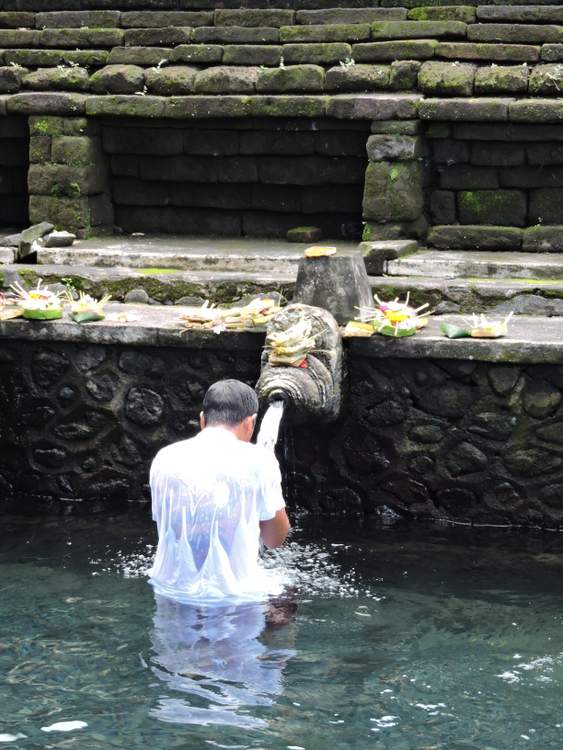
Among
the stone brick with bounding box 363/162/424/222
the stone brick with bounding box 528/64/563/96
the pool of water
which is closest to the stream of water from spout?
the pool of water

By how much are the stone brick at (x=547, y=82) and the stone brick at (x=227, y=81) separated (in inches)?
88.3

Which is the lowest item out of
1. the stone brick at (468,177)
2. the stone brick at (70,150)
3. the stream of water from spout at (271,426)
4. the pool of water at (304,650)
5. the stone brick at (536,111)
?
the pool of water at (304,650)

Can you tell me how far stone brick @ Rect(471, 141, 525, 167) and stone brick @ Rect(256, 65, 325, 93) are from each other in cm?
137

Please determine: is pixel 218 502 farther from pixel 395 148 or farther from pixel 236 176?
pixel 236 176

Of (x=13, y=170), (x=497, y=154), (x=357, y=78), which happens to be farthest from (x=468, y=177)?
(x=13, y=170)

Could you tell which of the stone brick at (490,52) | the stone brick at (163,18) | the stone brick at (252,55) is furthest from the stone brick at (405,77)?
the stone brick at (163,18)

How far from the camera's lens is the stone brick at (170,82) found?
10.9 m

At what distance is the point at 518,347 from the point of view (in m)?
7.55

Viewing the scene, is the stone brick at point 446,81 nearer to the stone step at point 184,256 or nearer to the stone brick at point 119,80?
the stone step at point 184,256

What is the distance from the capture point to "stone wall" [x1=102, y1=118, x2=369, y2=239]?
10938 mm

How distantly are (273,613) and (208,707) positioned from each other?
91cm

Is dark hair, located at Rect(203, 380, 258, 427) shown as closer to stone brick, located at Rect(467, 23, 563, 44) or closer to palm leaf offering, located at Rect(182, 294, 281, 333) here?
palm leaf offering, located at Rect(182, 294, 281, 333)

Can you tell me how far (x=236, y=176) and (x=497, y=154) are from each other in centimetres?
228

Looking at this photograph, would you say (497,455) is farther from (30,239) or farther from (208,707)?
(30,239)
